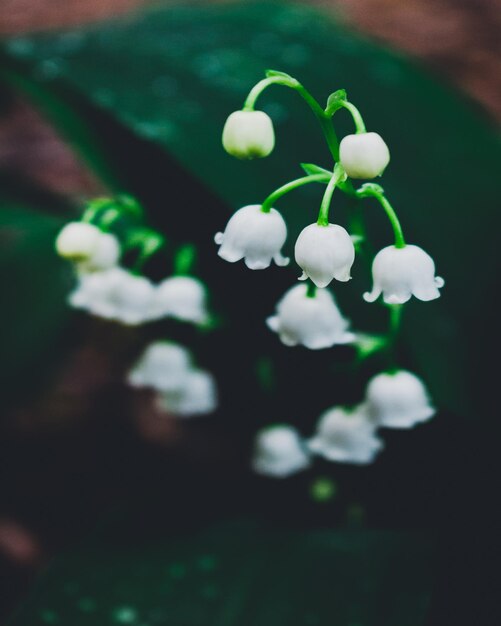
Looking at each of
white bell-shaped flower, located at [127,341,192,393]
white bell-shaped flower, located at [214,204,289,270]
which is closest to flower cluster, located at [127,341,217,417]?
white bell-shaped flower, located at [127,341,192,393]

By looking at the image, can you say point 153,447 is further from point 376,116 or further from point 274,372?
point 376,116

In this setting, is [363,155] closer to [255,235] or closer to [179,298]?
[255,235]

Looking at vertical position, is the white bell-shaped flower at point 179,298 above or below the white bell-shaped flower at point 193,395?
above

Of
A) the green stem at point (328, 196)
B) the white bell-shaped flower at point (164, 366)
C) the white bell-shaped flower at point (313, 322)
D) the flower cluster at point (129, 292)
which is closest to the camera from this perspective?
the green stem at point (328, 196)

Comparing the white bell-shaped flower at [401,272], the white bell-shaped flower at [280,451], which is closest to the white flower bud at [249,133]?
the white bell-shaped flower at [401,272]

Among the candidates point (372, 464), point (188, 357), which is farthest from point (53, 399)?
point (372, 464)

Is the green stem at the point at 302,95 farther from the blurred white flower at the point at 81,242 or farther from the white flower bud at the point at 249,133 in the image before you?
the blurred white flower at the point at 81,242
